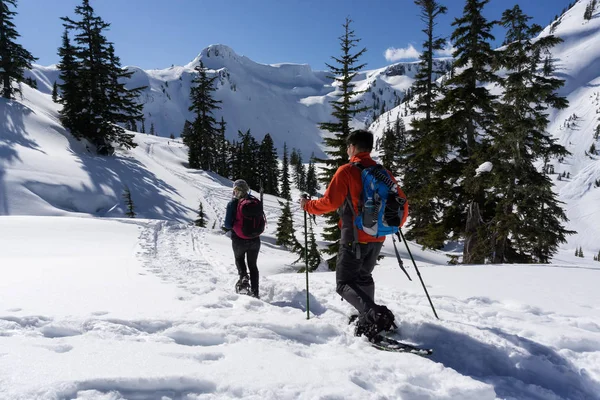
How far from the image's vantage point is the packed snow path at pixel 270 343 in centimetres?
249

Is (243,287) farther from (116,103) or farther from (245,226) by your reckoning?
(116,103)

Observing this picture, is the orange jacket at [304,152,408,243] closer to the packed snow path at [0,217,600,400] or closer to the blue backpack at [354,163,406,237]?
the blue backpack at [354,163,406,237]

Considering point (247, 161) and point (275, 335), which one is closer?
point (275, 335)

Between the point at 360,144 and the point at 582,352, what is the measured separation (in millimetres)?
3354

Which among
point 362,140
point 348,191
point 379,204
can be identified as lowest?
point 379,204

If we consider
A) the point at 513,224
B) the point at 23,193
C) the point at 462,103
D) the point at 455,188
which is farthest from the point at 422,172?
the point at 23,193

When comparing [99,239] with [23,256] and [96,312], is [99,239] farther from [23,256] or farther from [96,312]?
[96,312]

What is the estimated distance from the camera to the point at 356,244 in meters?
3.86

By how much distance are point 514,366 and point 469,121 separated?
1239 centimetres

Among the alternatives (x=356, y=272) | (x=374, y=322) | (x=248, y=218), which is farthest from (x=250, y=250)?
(x=374, y=322)

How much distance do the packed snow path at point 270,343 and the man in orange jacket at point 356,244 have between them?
373 mm

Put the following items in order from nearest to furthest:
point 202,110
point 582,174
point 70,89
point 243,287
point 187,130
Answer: point 243,287 → point 70,89 → point 202,110 → point 187,130 → point 582,174

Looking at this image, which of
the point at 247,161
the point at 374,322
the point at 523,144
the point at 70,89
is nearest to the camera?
the point at 374,322

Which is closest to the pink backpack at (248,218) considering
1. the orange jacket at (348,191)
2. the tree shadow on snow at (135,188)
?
the orange jacket at (348,191)
